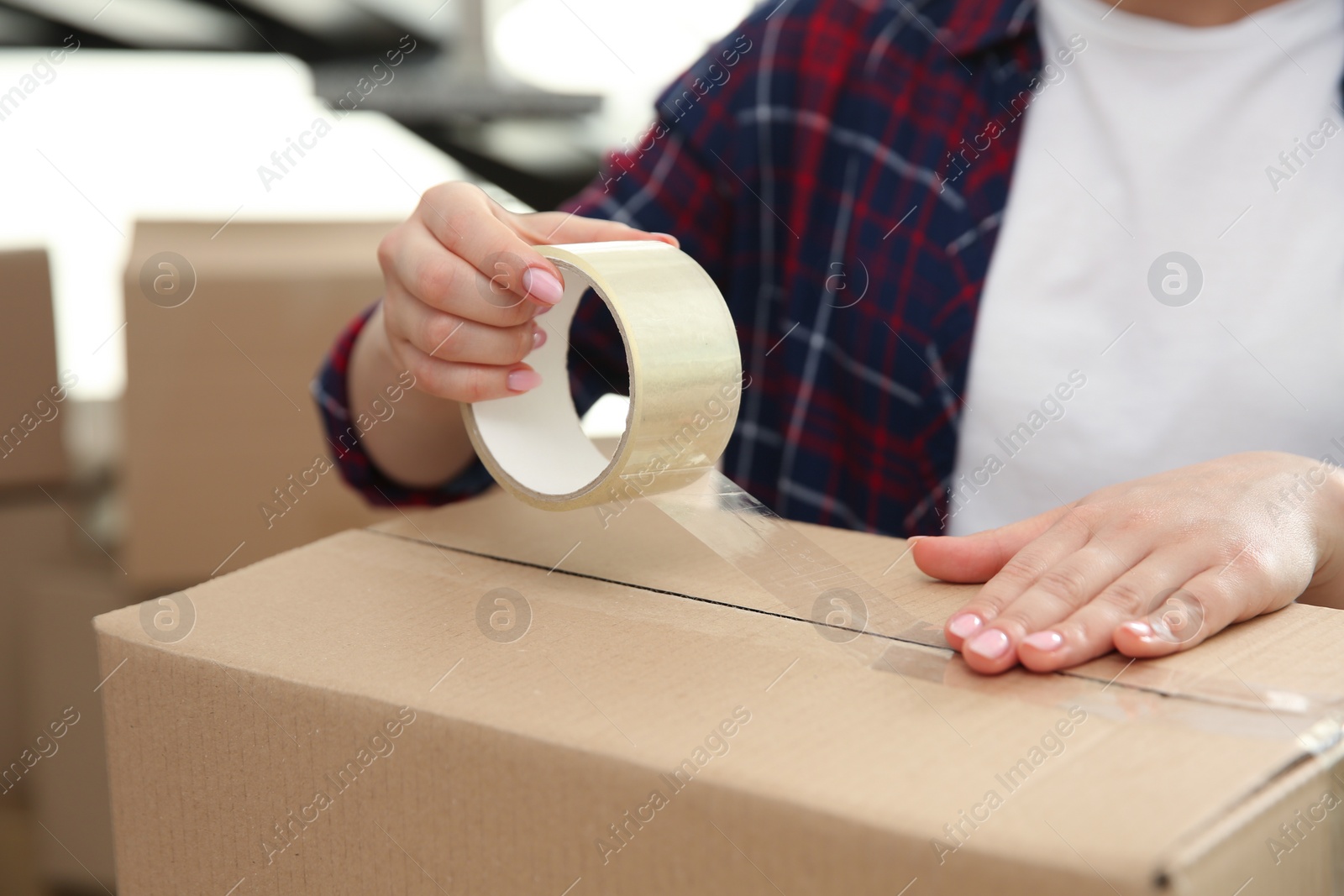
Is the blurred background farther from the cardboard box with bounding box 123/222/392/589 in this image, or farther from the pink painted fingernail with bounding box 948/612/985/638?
the pink painted fingernail with bounding box 948/612/985/638

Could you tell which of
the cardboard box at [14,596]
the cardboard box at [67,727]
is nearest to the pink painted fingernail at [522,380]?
the cardboard box at [67,727]

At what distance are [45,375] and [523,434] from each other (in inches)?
31.0

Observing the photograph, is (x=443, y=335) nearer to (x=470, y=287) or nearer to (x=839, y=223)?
(x=470, y=287)

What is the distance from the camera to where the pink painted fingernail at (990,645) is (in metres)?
0.56

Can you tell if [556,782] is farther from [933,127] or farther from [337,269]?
[337,269]

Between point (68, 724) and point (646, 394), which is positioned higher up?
point (646, 394)

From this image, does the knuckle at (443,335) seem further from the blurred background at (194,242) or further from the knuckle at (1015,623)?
the blurred background at (194,242)

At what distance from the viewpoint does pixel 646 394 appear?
0.65 meters

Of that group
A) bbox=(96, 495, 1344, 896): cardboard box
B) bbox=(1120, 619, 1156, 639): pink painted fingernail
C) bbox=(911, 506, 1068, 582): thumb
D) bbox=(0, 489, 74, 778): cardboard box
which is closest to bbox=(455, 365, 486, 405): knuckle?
bbox=(96, 495, 1344, 896): cardboard box

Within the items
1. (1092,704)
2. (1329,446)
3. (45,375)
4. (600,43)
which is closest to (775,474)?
(1329,446)

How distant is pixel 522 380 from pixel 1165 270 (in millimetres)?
516

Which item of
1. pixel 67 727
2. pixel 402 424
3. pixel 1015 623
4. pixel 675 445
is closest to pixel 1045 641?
pixel 1015 623

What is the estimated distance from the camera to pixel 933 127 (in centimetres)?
100

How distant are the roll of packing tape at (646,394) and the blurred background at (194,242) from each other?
1.85ft
